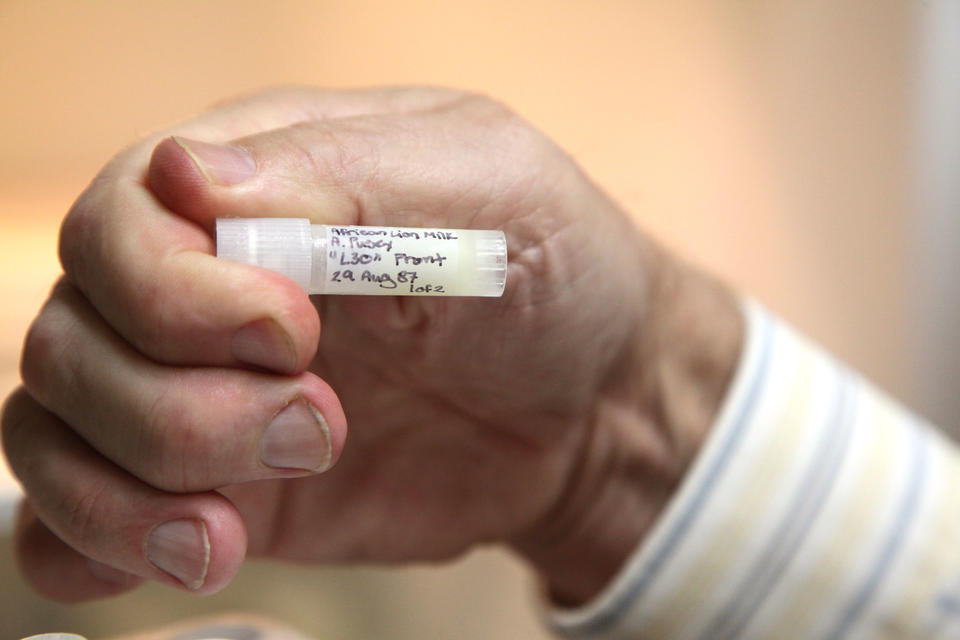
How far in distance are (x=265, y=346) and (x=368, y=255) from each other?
72 millimetres

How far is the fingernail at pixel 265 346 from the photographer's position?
34 cm

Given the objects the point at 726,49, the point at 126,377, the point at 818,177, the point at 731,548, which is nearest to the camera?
the point at 126,377

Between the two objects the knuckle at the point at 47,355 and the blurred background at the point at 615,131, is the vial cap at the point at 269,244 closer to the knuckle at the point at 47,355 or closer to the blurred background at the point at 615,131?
the knuckle at the point at 47,355

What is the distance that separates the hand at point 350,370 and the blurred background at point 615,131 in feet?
0.70

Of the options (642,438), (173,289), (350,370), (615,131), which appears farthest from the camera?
(615,131)

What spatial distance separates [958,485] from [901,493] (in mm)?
63

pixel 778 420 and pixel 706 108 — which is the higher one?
pixel 706 108

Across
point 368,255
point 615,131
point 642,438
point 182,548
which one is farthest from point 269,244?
point 615,131

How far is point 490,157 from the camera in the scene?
494 mm

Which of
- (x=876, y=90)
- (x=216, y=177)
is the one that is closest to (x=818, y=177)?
(x=876, y=90)

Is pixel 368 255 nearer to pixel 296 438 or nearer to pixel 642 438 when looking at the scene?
pixel 296 438

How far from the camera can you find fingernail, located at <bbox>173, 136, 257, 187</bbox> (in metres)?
0.37

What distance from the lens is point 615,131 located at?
114 centimetres

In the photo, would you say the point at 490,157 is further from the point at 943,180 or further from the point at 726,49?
the point at 943,180
